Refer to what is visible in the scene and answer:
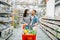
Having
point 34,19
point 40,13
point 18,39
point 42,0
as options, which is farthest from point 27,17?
point 40,13

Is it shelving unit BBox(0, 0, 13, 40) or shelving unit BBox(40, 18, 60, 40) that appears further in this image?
shelving unit BBox(0, 0, 13, 40)

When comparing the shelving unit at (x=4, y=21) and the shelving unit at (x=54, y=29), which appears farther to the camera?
the shelving unit at (x=4, y=21)

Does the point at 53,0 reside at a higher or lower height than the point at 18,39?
higher

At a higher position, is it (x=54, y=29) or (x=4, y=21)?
(x=4, y=21)

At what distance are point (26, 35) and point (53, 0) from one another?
5565 millimetres

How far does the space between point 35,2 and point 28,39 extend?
13.6 meters

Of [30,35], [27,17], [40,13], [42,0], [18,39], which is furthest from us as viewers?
[40,13]

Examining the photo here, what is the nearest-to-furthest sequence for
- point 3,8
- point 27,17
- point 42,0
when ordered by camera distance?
point 27,17, point 3,8, point 42,0

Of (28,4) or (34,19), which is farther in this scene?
(28,4)

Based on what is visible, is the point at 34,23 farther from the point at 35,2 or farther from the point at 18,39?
the point at 35,2

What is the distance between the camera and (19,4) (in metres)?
19.0

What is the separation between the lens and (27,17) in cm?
586

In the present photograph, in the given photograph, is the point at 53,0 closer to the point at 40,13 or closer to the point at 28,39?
the point at 28,39

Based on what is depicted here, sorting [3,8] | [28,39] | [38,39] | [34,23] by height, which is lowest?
[38,39]
